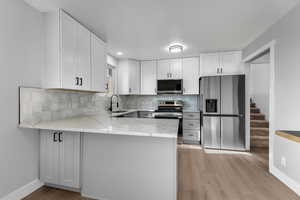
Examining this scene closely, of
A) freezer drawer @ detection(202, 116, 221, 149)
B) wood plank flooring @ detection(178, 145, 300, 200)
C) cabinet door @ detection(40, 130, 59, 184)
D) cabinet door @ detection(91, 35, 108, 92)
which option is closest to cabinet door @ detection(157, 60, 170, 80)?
freezer drawer @ detection(202, 116, 221, 149)

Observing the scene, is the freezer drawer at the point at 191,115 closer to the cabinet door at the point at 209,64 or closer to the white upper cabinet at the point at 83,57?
the cabinet door at the point at 209,64

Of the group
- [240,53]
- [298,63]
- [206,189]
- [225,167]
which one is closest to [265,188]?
[225,167]

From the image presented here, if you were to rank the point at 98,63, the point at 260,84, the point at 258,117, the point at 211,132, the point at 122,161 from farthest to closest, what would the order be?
the point at 260,84 → the point at 258,117 → the point at 211,132 → the point at 98,63 → the point at 122,161

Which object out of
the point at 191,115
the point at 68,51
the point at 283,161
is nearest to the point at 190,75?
the point at 191,115

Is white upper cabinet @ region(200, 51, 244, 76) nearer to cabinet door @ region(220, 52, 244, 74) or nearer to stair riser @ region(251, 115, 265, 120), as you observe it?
cabinet door @ region(220, 52, 244, 74)

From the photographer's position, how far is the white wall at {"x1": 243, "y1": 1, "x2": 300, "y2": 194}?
5.88ft

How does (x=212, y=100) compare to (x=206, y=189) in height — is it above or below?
above

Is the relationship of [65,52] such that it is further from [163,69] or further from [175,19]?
[163,69]

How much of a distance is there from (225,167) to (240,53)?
8.94 feet

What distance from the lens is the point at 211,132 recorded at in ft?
11.2

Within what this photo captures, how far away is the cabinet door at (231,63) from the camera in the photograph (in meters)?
3.44

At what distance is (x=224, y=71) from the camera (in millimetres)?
3525

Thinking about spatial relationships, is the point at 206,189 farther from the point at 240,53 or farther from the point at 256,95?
the point at 256,95

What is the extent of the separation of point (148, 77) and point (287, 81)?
314cm
